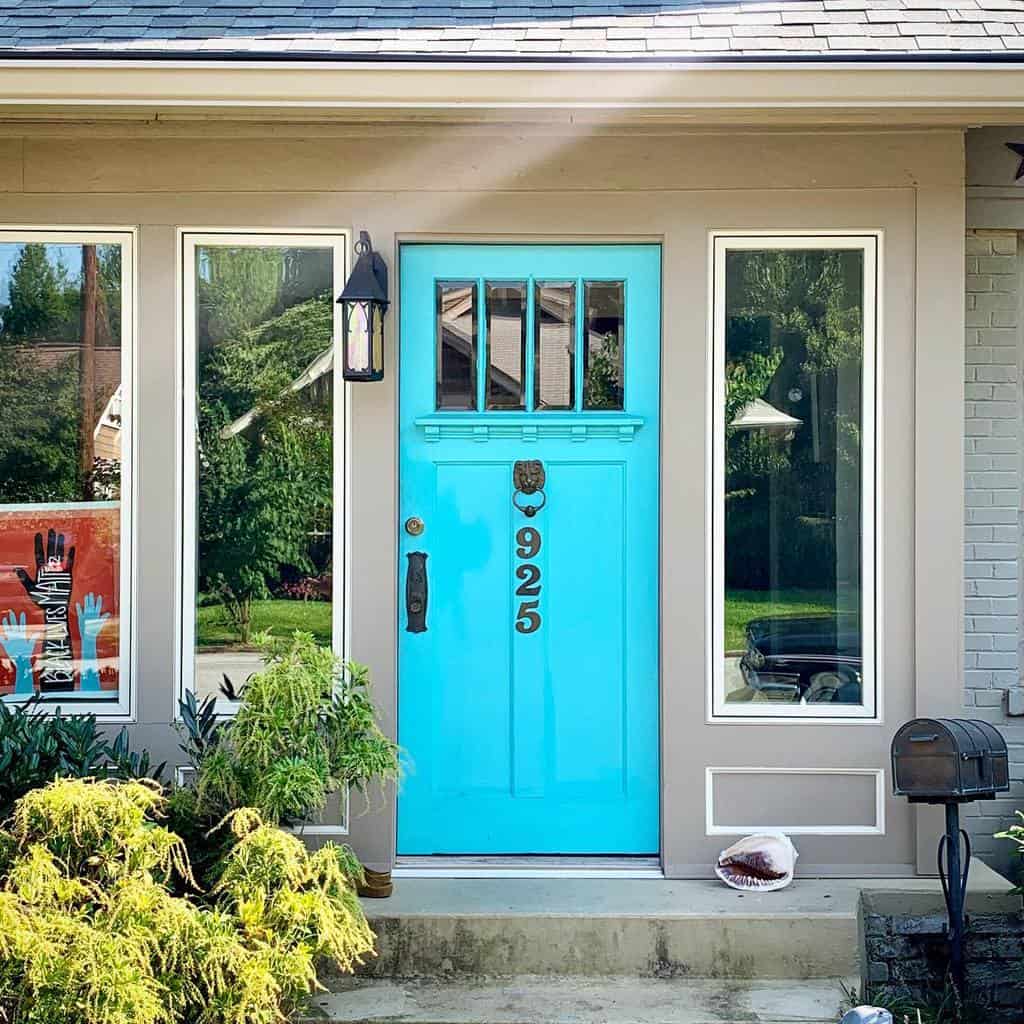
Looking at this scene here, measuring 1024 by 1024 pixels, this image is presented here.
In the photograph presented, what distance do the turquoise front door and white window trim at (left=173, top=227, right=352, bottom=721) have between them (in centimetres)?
23

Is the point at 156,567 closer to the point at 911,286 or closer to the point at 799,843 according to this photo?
the point at 799,843

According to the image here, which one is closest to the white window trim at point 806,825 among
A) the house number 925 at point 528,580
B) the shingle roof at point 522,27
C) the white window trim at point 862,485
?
the white window trim at point 862,485

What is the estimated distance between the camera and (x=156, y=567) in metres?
4.84

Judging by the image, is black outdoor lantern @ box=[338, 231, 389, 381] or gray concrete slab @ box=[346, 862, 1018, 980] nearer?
gray concrete slab @ box=[346, 862, 1018, 980]

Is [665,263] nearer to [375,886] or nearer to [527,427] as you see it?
[527,427]

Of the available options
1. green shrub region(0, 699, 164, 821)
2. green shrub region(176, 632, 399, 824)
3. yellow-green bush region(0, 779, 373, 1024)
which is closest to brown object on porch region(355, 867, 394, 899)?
green shrub region(176, 632, 399, 824)

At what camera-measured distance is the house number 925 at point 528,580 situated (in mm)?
4934


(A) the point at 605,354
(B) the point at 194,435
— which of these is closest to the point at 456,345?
(A) the point at 605,354

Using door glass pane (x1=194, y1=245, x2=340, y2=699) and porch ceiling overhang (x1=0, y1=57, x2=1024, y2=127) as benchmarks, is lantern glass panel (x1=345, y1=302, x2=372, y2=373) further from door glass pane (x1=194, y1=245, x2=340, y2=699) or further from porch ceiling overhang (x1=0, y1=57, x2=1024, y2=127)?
porch ceiling overhang (x1=0, y1=57, x2=1024, y2=127)

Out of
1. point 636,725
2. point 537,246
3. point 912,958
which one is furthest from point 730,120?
point 912,958

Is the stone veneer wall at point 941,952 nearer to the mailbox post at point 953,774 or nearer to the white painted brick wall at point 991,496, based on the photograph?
the mailbox post at point 953,774

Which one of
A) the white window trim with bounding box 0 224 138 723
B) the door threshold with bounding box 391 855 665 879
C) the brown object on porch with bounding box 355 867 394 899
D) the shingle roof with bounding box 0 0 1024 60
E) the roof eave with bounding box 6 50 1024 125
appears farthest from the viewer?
the white window trim with bounding box 0 224 138 723

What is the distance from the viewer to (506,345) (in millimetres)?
→ 4918

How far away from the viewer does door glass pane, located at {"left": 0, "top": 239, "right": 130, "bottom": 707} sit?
16.1ft
